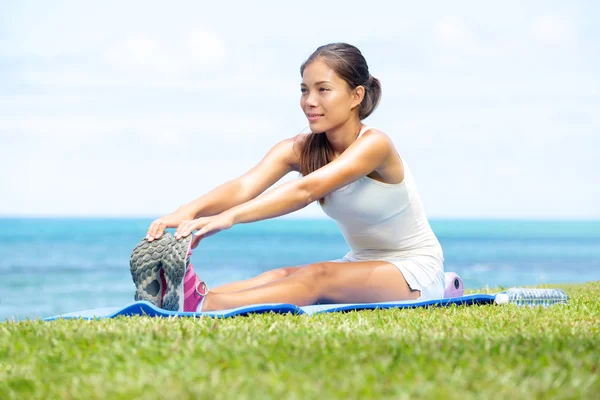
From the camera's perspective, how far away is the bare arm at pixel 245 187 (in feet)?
14.8

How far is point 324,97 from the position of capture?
182 inches

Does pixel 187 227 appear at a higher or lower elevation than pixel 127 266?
higher

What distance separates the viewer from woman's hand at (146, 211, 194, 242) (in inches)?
159

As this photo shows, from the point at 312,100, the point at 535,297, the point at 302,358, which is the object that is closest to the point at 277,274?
the point at 312,100

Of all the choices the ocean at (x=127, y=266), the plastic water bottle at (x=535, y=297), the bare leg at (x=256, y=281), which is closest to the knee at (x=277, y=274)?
the bare leg at (x=256, y=281)

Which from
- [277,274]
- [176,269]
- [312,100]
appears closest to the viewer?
[176,269]

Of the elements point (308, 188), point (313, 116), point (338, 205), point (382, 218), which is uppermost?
point (313, 116)

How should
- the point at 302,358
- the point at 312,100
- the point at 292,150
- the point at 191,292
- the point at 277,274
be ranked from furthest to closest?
the point at 292,150 → the point at 277,274 → the point at 312,100 → the point at 191,292 → the point at 302,358

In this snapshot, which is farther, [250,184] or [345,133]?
[250,184]

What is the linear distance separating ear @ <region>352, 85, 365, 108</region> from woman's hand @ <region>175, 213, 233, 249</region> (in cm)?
125

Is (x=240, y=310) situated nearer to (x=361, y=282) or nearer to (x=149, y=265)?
(x=149, y=265)

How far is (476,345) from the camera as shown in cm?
291

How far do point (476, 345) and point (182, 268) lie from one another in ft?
5.44

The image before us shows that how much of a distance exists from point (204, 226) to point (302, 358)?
153 cm
